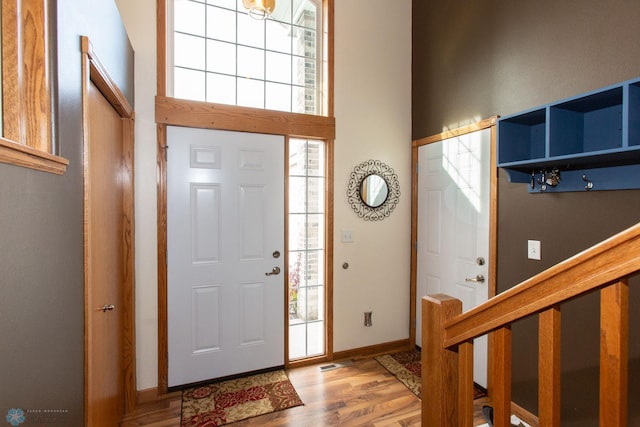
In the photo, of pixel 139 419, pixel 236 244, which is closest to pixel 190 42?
pixel 236 244

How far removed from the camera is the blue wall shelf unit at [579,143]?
1.49m

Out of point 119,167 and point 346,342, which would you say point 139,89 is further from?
point 346,342

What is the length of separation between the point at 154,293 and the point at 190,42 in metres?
1.90

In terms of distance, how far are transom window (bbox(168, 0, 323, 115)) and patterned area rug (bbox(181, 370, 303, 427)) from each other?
221 centimetres

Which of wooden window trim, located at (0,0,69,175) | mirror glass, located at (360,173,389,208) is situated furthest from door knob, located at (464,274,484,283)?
wooden window trim, located at (0,0,69,175)

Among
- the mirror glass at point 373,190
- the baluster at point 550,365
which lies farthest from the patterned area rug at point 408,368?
the baluster at point 550,365

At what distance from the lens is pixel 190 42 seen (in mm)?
2508

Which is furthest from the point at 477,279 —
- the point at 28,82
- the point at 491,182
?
the point at 28,82

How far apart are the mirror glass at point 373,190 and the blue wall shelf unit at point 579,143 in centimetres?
114

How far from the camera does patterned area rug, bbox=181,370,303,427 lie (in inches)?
86.2

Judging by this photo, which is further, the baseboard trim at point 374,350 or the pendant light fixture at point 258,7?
the baseboard trim at point 374,350

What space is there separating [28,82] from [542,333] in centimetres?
144

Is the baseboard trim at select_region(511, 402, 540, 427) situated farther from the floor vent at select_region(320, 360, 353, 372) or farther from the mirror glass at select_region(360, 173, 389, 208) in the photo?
the mirror glass at select_region(360, 173, 389, 208)

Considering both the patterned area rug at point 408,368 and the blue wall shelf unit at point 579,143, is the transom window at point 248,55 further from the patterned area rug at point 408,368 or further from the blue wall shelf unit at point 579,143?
the patterned area rug at point 408,368
